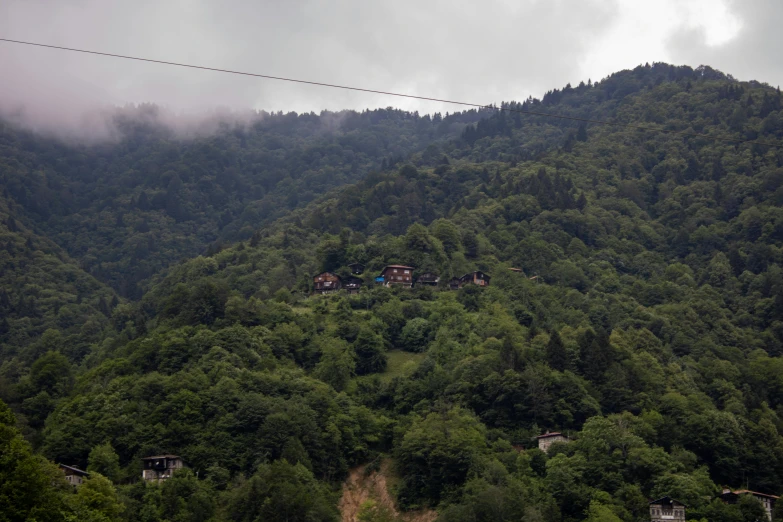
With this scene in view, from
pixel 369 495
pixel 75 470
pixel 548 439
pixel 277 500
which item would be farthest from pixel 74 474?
pixel 548 439

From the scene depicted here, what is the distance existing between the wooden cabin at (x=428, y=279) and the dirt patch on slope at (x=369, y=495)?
3057 cm

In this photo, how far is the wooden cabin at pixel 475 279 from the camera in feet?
296

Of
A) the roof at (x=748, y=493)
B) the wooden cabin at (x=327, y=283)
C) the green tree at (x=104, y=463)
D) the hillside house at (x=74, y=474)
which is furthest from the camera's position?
the wooden cabin at (x=327, y=283)

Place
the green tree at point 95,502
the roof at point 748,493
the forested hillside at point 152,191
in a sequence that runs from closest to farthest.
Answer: the green tree at point 95,502 < the roof at point 748,493 < the forested hillside at point 152,191

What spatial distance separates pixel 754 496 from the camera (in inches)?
2228

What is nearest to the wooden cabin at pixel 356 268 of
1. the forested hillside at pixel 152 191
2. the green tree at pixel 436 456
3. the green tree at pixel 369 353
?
the green tree at pixel 369 353

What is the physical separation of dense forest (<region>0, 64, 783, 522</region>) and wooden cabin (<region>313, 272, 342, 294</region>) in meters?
1.02

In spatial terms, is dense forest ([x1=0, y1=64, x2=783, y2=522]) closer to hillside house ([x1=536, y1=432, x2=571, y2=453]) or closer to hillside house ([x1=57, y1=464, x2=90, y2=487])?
hillside house ([x1=536, y1=432, x2=571, y2=453])

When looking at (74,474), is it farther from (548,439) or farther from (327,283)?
(327,283)

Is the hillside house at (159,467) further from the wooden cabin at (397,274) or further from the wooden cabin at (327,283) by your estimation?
the wooden cabin at (397,274)

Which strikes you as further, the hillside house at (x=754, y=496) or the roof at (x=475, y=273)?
the roof at (x=475, y=273)

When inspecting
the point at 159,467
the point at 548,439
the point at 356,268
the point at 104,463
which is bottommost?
the point at 159,467

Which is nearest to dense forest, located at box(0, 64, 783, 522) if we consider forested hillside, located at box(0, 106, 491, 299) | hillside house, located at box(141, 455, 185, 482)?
hillside house, located at box(141, 455, 185, 482)

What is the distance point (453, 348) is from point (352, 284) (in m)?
20.9
